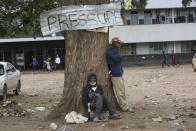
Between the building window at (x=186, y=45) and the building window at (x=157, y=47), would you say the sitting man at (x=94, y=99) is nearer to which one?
the building window at (x=157, y=47)

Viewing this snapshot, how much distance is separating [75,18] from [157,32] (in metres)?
33.3

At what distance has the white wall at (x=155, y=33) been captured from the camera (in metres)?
39.9

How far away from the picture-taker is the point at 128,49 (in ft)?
134

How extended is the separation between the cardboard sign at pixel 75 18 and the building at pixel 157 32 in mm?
31718

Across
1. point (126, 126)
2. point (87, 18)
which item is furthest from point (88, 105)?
point (87, 18)

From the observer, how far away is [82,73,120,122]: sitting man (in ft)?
24.7

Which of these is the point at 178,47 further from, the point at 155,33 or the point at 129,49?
the point at 129,49

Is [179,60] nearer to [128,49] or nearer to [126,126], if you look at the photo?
[128,49]

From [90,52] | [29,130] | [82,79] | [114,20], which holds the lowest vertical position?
[29,130]

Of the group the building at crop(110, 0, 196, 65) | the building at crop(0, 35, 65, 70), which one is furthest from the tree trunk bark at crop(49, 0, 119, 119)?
the building at crop(0, 35, 65, 70)

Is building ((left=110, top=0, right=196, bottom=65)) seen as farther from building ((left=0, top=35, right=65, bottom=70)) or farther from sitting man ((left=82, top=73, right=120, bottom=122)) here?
sitting man ((left=82, top=73, right=120, bottom=122))

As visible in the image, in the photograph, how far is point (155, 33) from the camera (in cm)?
4019

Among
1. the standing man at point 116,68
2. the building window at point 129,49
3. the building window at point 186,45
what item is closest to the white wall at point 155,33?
the building window at point 129,49

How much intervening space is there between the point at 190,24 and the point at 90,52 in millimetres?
34646
